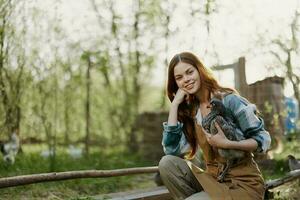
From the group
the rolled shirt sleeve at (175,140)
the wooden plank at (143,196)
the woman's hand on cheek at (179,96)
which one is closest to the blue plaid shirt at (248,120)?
the woman's hand on cheek at (179,96)

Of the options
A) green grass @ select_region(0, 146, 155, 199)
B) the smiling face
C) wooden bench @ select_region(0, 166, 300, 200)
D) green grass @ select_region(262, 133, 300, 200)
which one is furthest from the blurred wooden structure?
A: the smiling face

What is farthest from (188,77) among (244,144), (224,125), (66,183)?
(66,183)

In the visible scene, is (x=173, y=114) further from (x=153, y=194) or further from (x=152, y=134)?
(x=152, y=134)

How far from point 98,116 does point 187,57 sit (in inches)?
355

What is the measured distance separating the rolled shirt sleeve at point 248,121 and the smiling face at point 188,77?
209 mm

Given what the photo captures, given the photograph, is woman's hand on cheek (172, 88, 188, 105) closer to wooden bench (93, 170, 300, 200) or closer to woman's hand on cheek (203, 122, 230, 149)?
woman's hand on cheek (203, 122, 230, 149)

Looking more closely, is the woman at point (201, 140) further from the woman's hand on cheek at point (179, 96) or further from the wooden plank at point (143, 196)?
the wooden plank at point (143, 196)

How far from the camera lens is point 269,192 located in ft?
15.0

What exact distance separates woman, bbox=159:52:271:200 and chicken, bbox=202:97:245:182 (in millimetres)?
31

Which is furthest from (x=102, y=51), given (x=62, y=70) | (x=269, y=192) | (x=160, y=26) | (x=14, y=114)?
(x=269, y=192)

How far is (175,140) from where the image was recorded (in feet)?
10.3

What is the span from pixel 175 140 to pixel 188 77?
17.9 inches

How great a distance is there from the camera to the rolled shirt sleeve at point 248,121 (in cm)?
277

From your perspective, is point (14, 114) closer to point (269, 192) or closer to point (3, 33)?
point (3, 33)
